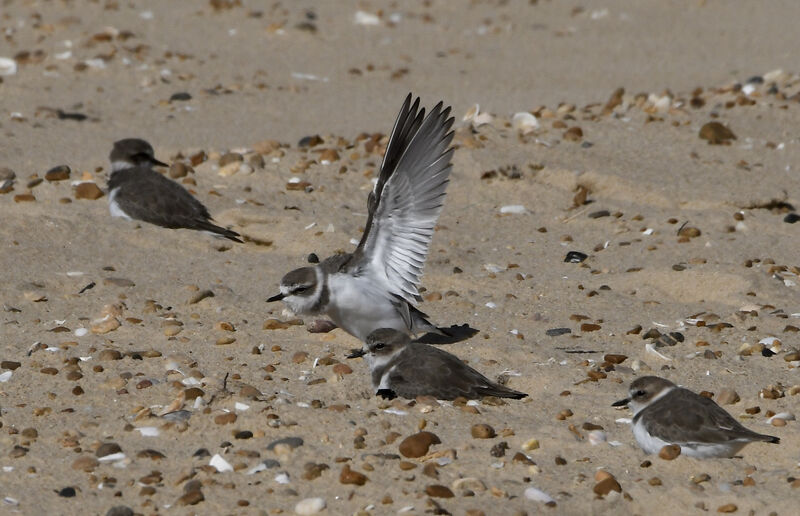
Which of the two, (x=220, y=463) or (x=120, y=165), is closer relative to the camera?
(x=220, y=463)

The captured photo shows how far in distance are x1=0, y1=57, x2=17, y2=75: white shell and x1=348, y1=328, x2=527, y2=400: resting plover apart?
285 inches

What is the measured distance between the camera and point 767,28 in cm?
1388

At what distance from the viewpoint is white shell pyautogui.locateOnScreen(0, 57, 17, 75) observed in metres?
11.2

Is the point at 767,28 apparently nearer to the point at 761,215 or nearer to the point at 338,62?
the point at 338,62

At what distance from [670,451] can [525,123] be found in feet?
16.5

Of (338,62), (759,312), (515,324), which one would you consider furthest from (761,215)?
(338,62)

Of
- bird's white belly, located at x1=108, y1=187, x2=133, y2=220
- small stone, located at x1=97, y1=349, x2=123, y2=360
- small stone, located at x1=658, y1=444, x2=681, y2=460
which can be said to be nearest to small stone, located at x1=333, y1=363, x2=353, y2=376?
small stone, located at x1=97, y1=349, x2=123, y2=360

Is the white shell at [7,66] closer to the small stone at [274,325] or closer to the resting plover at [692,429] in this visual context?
the small stone at [274,325]

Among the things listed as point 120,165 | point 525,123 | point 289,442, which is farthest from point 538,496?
point 525,123

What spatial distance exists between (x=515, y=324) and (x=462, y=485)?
6.66 feet

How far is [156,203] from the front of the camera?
24.6ft

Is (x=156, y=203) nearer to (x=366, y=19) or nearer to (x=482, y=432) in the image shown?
(x=482, y=432)

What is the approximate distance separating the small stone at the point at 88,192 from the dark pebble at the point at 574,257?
3165 mm

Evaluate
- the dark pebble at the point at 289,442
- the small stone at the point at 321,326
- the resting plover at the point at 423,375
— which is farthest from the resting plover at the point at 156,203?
the dark pebble at the point at 289,442
